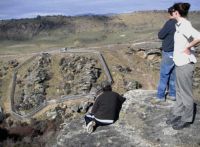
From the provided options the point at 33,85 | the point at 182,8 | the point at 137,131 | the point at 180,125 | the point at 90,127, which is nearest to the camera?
the point at 182,8

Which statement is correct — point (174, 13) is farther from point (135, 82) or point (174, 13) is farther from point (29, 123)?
point (135, 82)

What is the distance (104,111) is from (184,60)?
2.42 m

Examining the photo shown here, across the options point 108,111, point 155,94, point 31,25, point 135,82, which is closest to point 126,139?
point 108,111

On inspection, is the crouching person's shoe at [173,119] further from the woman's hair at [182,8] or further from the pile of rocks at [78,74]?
the pile of rocks at [78,74]

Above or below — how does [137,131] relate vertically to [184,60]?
below

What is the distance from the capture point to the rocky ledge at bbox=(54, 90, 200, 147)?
9.95 meters

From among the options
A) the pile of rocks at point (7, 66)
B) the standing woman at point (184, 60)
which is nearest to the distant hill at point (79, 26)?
the pile of rocks at point (7, 66)

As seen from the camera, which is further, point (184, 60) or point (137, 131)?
point (137, 131)

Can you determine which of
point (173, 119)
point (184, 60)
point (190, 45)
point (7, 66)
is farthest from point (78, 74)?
point (190, 45)

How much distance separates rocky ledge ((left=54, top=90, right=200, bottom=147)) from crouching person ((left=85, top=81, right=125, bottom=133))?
0.14m

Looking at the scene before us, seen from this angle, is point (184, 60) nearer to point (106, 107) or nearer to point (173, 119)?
point (173, 119)

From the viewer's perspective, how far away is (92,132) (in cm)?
1098

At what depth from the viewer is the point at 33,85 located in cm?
5728

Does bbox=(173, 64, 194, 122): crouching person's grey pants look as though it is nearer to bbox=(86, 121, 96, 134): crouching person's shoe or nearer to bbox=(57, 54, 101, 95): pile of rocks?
bbox=(86, 121, 96, 134): crouching person's shoe
